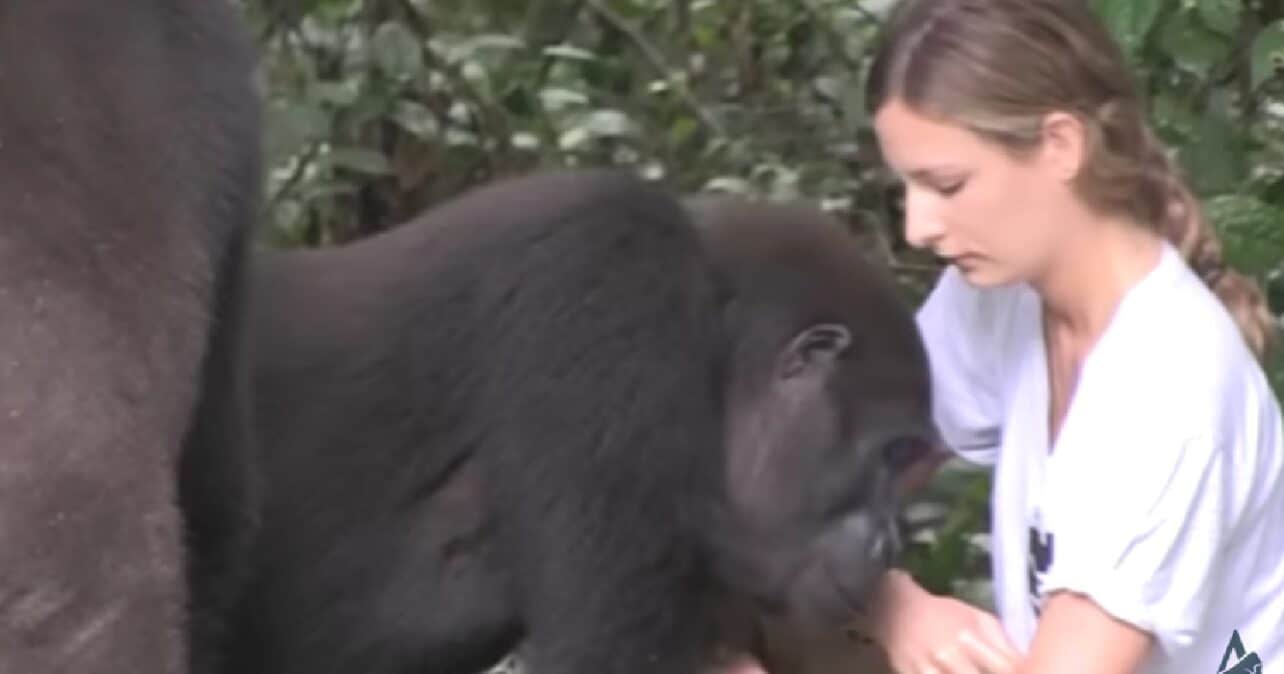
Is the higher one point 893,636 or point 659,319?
point 659,319

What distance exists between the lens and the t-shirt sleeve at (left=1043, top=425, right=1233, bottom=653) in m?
2.01

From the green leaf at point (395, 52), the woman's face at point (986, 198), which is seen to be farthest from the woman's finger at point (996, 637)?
the green leaf at point (395, 52)

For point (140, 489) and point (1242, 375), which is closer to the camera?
point (140, 489)

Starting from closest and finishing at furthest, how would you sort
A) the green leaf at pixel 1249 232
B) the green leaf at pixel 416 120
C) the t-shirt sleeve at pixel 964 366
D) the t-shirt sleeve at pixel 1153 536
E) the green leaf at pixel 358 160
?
the t-shirt sleeve at pixel 1153 536
the t-shirt sleeve at pixel 964 366
the green leaf at pixel 1249 232
the green leaf at pixel 358 160
the green leaf at pixel 416 120

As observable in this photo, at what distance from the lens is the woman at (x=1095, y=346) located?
6.64 ft

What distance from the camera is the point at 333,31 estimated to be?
390 cm

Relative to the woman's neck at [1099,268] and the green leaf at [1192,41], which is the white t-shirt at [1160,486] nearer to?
the woman's neck at [1099,268]

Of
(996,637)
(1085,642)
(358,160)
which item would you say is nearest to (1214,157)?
(996,637)

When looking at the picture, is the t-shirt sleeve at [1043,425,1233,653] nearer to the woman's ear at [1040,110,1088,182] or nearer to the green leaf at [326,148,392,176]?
the woman's ear at [1040,110,1088,182]

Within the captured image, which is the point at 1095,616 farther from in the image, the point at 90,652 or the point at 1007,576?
the point at 90,652

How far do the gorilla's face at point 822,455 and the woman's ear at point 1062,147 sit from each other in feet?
1.55

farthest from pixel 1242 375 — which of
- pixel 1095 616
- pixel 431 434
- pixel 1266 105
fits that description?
pixel 1266 105

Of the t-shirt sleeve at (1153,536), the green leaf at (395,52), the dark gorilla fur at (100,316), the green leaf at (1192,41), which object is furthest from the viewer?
the green leaf at (395,52)

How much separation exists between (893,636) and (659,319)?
0.45 meters
